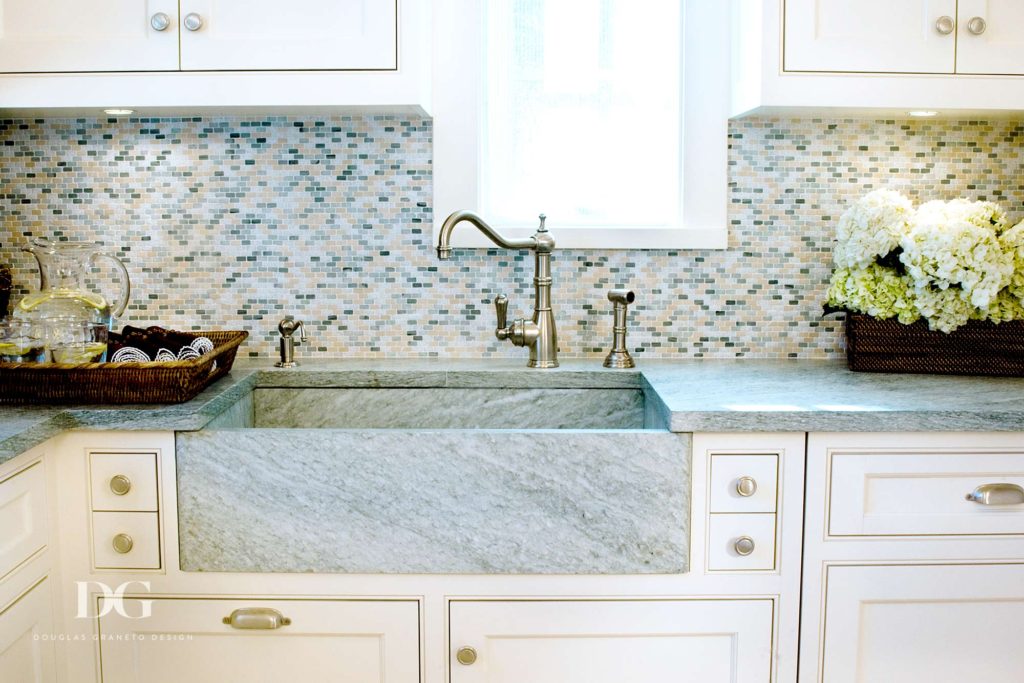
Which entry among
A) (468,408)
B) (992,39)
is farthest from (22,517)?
(992,39)

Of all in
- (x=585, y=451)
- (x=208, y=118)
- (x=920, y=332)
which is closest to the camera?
(x=585, y=451)

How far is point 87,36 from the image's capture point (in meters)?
1.83

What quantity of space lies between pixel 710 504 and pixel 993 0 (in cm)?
124

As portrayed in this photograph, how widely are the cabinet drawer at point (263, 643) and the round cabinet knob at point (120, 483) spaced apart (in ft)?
0.69

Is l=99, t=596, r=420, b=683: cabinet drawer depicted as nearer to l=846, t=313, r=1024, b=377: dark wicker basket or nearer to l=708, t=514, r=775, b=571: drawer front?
l=708, t=514, r=775, b=571: drawer front

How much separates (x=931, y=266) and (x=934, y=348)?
7.5 inches

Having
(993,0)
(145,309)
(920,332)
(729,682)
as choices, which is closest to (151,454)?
(145,309)

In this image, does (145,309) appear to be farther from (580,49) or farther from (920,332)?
(920,332)

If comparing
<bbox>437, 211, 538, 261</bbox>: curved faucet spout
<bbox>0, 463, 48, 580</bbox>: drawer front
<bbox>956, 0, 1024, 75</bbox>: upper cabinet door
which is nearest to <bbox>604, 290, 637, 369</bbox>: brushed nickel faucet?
<bbox>437, 211, 538, 261</bbox>: curved faucet spout

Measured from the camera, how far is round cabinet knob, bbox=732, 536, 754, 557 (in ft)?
5.28

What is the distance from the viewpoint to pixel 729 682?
5.42ft

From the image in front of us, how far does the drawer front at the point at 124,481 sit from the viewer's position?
161cm

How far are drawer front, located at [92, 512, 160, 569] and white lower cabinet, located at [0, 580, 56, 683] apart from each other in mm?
109

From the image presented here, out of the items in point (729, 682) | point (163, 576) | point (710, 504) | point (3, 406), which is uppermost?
point (3, 406)
